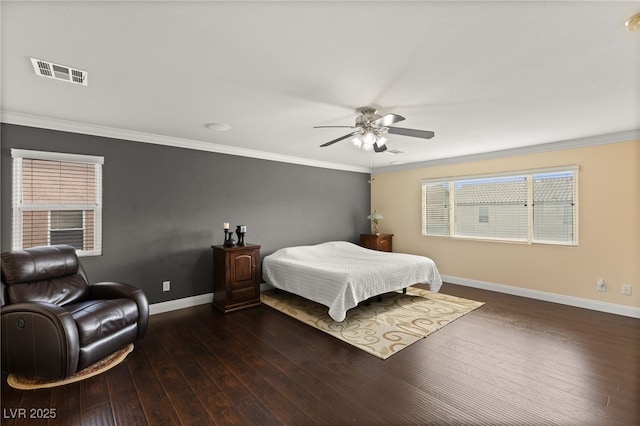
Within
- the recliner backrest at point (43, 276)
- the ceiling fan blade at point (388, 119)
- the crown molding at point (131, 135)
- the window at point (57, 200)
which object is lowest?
the recliner backrest at point (43, 276)

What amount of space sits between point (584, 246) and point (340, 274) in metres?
3.52

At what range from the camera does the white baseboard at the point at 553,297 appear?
372 centimetres

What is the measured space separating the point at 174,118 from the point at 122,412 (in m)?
2.72

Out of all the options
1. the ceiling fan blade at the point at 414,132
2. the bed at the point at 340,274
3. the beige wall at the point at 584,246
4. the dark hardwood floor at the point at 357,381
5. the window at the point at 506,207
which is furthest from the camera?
the window at the point at 506,207

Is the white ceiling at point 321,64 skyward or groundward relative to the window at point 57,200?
skyward

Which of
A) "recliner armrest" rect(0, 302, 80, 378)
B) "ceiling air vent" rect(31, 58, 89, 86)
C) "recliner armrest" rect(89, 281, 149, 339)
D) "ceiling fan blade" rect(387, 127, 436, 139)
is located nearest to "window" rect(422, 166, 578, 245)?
"ceiling fan blade" rect(387, 127, 436, 139)

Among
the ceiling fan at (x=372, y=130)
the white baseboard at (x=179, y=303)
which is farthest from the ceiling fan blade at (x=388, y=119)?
the white baseboard at (x=179, y=303)

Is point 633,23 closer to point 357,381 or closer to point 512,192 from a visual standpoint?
point 357,381

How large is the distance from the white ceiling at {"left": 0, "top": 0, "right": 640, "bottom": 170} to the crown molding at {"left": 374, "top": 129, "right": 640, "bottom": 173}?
35 centimetres

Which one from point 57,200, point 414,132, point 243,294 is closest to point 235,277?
point 243,294

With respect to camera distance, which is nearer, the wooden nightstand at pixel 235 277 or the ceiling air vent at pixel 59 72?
the ceiling air vent at pixel 59 72

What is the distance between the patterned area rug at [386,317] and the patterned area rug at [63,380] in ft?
6.39

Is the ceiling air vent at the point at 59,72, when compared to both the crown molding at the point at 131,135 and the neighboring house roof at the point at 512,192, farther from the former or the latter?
the neighboring house roof at the point at 512,192

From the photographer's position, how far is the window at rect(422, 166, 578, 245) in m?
4.21
